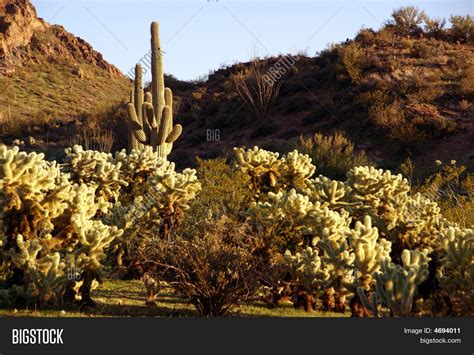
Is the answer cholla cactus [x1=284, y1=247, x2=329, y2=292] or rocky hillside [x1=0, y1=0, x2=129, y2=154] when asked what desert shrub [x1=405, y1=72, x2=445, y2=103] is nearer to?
rocky hillside [x1=0, y1=0, x2=129, y2=154]

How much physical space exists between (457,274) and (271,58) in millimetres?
32286

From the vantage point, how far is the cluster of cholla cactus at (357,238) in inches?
228

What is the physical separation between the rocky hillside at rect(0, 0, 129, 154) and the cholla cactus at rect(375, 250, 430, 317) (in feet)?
101

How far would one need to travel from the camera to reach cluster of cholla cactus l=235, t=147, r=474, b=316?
5785 mm

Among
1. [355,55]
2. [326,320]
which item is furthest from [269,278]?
[355,55]

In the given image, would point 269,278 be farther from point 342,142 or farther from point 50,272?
point 342,142

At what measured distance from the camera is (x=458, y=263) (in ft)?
20.0

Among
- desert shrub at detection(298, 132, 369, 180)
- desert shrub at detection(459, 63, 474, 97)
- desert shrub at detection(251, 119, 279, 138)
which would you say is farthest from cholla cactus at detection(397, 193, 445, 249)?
desert shrub at detection(459, 63, 474, 97)

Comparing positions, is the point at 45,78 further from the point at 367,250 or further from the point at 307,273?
the point at 367,250

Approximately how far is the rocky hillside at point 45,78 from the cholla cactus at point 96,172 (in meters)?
26.7

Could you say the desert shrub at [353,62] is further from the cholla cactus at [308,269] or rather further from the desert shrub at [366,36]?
the cholla cactus at [308,269]

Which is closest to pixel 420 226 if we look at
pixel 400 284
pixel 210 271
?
pixel 400 284

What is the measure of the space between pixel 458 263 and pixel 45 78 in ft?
164

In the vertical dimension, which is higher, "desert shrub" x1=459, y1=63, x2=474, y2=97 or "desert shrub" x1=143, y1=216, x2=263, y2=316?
"desert shrub" x1=459, y1=63, x2=474, y2=97
